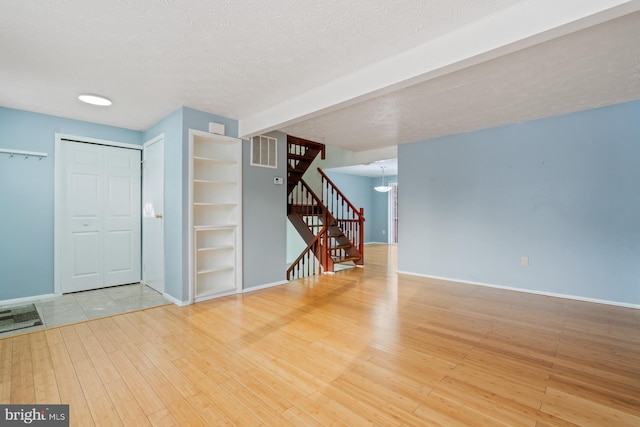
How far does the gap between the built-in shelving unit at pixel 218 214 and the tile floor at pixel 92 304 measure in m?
0.69

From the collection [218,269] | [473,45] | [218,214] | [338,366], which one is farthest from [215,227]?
[473,45]

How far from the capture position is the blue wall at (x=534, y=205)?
3.58 meters

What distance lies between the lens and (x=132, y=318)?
3.12 m

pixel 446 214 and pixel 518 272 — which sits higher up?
pixel 446 214

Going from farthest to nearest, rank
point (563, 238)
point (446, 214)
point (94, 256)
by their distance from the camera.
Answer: point (446, 214)
point (94, 256)
point (563, 238)

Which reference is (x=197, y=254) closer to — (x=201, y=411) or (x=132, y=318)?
(x=132, y=318)

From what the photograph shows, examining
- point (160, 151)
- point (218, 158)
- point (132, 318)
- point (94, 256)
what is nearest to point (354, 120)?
point (218, 158)

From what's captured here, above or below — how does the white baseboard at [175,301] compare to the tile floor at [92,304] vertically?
above

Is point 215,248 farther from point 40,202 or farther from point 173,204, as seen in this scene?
point 40,202

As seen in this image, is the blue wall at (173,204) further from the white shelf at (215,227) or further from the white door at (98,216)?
the white door at (98,216)

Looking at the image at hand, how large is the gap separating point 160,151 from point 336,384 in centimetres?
381

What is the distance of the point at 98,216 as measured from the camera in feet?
14.0

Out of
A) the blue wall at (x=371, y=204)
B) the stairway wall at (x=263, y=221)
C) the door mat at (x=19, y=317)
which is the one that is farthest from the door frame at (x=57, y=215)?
the blue wall at (x=371, y=204)

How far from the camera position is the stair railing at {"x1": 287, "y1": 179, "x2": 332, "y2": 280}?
5.55 meters
